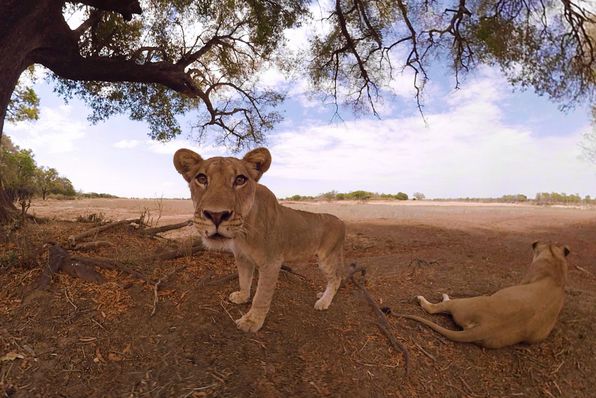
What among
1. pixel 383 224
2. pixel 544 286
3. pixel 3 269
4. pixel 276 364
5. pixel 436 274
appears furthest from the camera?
pixel 383 224

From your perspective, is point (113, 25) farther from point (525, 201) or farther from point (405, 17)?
point (525, 201)

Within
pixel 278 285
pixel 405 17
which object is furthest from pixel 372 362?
pixel 405 17

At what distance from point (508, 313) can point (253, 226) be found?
3.10 meters

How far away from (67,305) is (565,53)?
15275mm

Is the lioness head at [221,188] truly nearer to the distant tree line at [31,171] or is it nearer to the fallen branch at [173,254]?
the fallen branch at [173,254]

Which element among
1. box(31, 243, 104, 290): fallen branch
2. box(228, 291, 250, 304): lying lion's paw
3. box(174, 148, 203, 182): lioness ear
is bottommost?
box(228, 291, 250, 304): lying lion's paw

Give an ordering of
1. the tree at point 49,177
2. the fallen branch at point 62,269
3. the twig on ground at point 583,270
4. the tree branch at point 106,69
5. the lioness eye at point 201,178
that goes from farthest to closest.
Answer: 1. the tree at point 49,177
2. the twig on ground at point 583,270
3. the tree branch at point 106,69
4. the fallen branch at point 62,269
5. the lioness eye at point 201,178

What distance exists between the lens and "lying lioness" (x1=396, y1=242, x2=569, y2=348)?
4406 millimetres

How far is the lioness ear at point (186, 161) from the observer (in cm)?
332

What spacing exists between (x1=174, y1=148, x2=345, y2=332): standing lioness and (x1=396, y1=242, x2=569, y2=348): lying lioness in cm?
138

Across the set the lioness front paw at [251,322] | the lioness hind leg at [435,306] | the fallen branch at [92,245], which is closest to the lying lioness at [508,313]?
the lioness hind leg at [435,306]

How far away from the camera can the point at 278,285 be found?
16.1 feet

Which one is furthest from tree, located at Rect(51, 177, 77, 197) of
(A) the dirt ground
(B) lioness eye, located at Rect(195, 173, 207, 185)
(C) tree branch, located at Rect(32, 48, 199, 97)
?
(B) lioness eye, located at Rect(195, 173, 207, 185)

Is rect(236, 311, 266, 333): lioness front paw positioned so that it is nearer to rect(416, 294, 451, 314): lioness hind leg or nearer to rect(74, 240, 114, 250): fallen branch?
rect(416, 294, 451, 314): lioness hind leg
